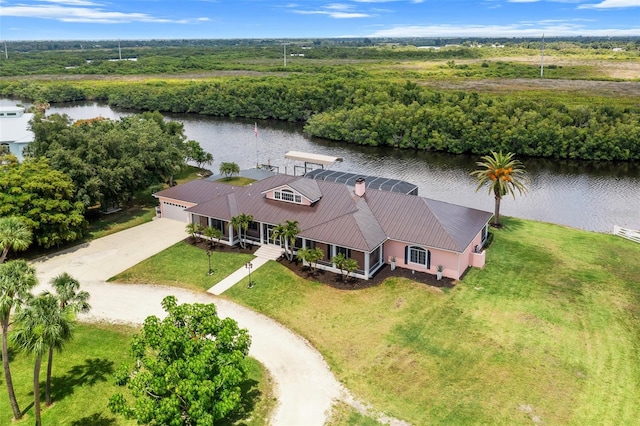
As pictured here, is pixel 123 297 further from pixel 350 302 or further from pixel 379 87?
pixel 379 87

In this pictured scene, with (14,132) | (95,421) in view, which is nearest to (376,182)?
(95,421)

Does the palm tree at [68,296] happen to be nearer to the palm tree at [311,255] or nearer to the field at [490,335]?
the field at [490,335]

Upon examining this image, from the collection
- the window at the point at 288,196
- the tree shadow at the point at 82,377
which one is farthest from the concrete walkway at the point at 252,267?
the tree shadow at the point at 82,377

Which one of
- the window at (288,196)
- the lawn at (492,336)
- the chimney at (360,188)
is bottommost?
the lawn at (492,336)

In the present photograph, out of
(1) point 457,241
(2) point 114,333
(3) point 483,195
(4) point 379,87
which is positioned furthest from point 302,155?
(4) point 379,87

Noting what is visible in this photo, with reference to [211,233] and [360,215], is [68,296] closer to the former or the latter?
[211,233]

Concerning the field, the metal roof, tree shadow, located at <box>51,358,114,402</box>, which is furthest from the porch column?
tree shadow, located at <box>51,358,114,402</box>

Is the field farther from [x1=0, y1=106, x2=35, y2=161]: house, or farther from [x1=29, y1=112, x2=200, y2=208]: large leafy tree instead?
[x1=0, y1=106, x2=35, y2=161]: house
